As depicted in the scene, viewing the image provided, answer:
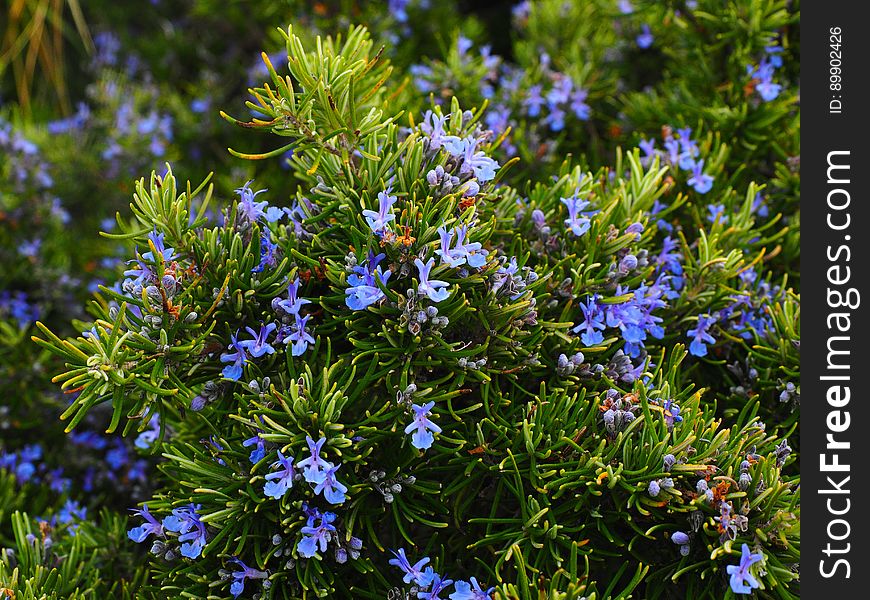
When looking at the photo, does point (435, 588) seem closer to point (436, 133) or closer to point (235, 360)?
point (235, 360)

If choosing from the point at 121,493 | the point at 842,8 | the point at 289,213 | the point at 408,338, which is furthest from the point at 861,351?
the point at 121,493

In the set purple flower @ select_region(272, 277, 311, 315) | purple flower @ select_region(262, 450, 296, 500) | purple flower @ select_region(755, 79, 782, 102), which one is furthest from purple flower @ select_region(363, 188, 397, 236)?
purple flower @ select_region(755, 79, 782, 102)

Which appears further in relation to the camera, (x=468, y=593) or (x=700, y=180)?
(x=700, y=180)

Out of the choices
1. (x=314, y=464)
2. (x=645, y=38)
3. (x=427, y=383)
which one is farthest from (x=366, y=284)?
(x=645, y=38)

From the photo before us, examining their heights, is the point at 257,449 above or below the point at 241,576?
above

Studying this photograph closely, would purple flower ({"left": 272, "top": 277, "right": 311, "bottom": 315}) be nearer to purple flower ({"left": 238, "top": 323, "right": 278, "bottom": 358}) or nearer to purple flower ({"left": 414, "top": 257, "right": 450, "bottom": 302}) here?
purple flower ({"left": 238, "top": 323, "right": 278, "bottom": 358})

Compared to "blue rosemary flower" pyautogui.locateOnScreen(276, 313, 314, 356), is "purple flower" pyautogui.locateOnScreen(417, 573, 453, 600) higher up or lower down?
lower down
